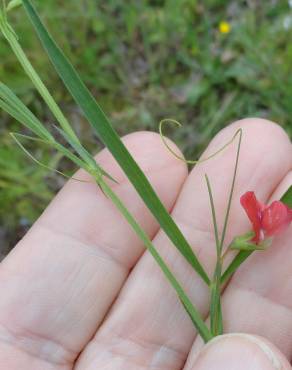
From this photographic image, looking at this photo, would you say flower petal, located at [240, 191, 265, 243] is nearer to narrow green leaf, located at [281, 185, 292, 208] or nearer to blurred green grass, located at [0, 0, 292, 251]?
narrow green leaf, located at [281, 185, 292, 208]

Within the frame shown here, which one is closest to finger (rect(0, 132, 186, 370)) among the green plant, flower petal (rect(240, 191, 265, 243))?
the green plant

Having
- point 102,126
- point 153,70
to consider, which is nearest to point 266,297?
point 102,126

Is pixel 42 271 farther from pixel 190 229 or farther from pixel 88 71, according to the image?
pixel 88 71

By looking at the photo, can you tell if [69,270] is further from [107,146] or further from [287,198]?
[287,198]

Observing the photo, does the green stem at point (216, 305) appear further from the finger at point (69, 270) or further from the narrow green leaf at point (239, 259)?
the finger at point (69, 270)

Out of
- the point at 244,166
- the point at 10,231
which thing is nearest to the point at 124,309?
the point at 244,166

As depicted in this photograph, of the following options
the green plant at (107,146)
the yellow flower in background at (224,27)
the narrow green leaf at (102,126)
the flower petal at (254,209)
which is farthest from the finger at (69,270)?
the yellow flower in background at (224,27)
